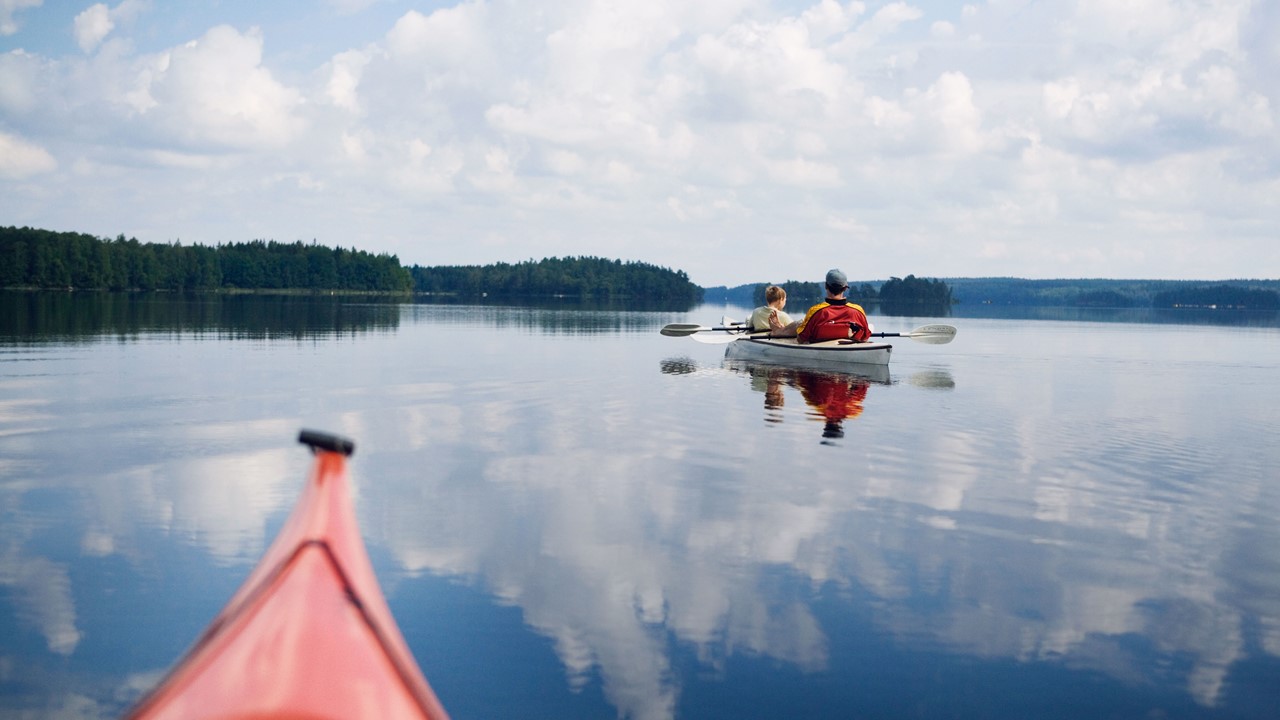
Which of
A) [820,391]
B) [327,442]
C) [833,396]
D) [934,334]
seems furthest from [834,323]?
[327,442]

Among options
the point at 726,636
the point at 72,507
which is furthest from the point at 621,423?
the point at 726,636

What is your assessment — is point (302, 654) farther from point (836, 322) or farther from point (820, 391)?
point (836, 322)

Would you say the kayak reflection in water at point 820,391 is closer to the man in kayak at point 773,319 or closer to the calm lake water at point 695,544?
the calm lake water at point 695,544

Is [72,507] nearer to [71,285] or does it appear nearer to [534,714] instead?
[534,714]

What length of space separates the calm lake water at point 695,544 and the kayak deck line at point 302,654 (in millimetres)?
1948

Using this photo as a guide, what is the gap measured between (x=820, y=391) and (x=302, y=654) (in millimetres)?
18693

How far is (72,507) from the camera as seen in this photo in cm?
968

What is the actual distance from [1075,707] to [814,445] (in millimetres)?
8653

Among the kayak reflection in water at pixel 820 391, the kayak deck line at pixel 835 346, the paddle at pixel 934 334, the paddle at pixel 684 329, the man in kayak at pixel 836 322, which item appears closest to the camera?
the kayak reflection in water at pixel 820 391

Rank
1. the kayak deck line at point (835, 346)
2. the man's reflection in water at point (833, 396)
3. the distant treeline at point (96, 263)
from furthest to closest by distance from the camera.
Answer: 1. the distant treeline at point (96, 263)
2. the kayak deck line at point (835, 346)
3. the man's reflection in water at point (833, 396)

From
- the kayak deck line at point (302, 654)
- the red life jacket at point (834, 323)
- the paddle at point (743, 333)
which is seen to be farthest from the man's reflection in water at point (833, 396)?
the kayak deck line at point (302, 654)

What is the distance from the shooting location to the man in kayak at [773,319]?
27.8m

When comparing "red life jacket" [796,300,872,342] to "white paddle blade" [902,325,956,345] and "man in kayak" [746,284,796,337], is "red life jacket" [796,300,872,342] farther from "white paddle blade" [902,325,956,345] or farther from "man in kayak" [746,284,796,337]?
"white paddle blade" [902,325,956,345]

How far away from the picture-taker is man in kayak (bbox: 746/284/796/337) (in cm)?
2784
